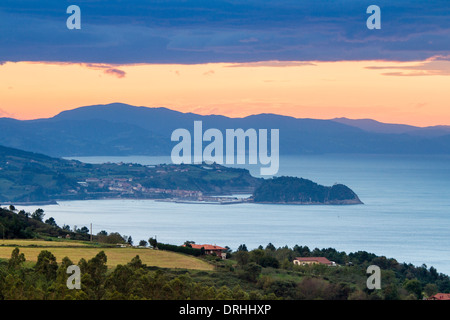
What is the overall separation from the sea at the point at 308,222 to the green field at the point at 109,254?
31.7 meters

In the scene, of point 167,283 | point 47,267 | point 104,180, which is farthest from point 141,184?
point 167,283

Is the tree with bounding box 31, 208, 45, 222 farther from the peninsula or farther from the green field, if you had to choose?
the peninsula

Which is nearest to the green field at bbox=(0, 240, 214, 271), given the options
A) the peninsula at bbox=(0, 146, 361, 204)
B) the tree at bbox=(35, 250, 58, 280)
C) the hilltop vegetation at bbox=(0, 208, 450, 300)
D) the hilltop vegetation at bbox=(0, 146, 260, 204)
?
the hilltop vegetation at bbox=(0, 208, 450, 300)

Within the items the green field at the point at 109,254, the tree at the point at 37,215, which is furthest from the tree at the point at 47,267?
the tree at the point at 37,215

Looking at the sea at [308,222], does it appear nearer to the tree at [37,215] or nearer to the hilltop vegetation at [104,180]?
the hilltop vegetation at [104,180]

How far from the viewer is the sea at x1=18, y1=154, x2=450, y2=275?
68625 mm

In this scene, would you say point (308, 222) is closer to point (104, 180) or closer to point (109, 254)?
point (104, 180)

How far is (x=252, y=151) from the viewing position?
168m

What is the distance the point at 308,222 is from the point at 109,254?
66.0 m

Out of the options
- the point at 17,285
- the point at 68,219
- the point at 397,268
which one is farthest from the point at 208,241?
the point at 17,285

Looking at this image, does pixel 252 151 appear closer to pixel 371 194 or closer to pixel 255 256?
pixel 371 194

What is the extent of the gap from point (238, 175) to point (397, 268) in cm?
9493

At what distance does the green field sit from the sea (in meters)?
31.7

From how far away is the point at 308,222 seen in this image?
299ft
